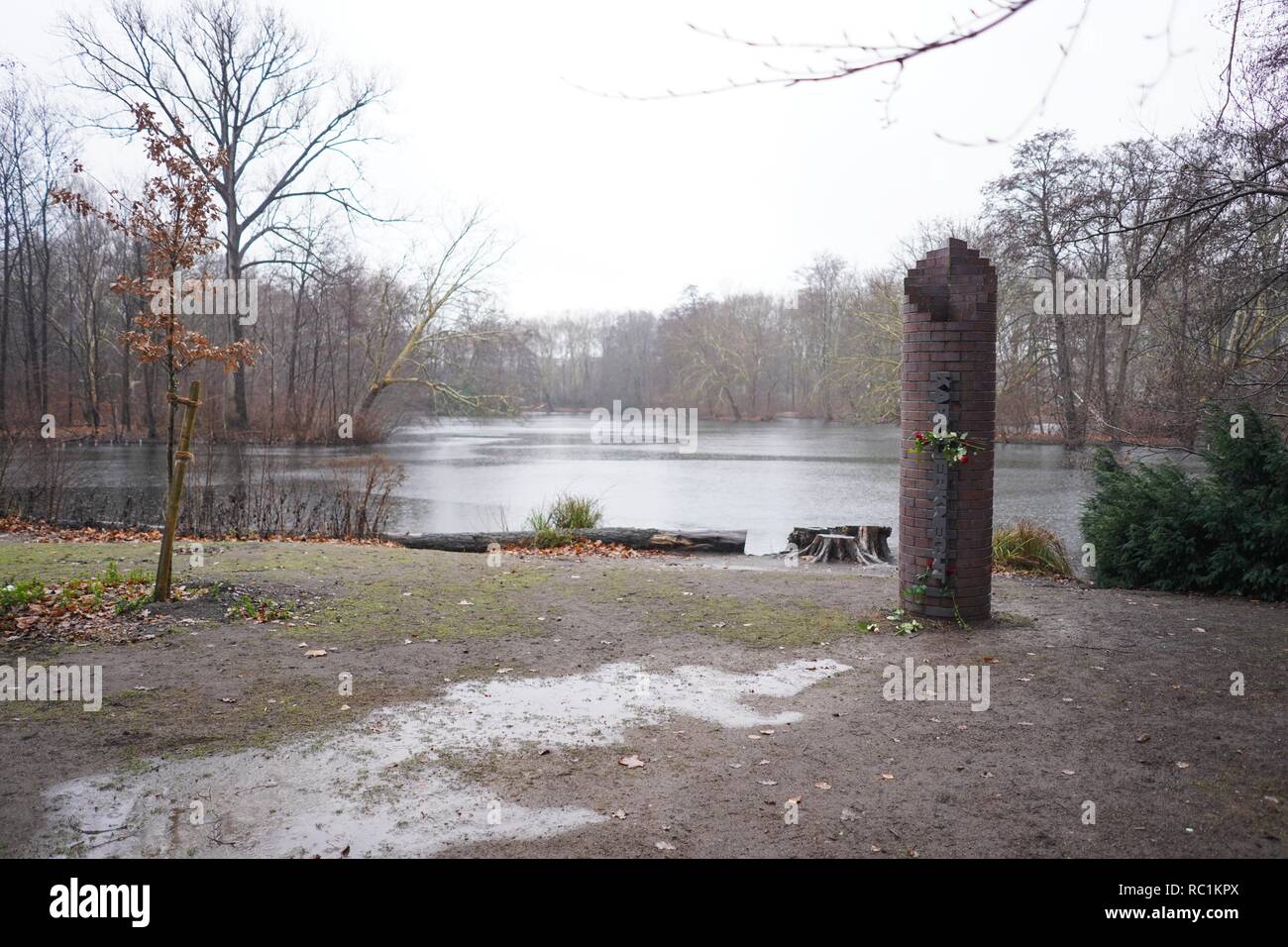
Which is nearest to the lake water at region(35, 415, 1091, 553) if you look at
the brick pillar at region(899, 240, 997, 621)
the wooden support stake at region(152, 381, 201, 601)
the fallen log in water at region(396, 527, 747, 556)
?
the fallen log in water at region(396, 527, 747, 556)

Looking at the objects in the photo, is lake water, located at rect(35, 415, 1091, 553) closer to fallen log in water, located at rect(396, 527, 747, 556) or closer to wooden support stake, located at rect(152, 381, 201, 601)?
fallen log in water, located at rect(396, 527, 747, 556)

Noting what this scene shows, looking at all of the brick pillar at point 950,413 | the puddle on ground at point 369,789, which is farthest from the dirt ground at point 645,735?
the brick pillar at point 950,413

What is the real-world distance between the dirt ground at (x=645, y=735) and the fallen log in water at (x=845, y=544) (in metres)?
4.64

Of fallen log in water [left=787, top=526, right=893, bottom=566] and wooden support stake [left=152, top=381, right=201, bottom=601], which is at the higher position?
wooden support stake [left=152, top=381, right=201, bottom=601]

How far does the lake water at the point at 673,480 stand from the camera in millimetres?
18250

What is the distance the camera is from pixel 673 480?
85.0 feet

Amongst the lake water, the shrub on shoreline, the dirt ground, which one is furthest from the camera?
the lake water

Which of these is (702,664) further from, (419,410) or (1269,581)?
(419,410)

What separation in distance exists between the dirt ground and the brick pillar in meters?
0.51

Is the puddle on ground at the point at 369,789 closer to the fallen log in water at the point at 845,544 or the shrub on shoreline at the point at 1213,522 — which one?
the shrub on shoreline at the point at 1213,522

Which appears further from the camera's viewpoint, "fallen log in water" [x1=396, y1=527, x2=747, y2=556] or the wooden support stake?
"fallen log in water" [x1=396, y1=527, x2=747, y2=556]

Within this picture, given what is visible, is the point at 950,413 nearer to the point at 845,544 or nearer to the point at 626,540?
the point at 845,544

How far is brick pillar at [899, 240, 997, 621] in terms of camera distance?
23.5 feet
